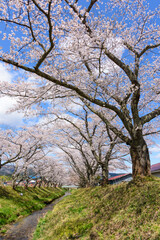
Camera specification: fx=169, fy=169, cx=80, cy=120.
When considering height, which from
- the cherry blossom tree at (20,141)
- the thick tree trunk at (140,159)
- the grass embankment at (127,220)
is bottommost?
the grass embankment at (127,220)

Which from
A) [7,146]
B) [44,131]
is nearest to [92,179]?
[44,131]

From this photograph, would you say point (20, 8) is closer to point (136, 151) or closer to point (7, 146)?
point (136, 151)

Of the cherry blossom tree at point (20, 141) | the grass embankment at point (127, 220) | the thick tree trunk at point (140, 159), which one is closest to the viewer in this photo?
the grass embankment at point (127, 220)

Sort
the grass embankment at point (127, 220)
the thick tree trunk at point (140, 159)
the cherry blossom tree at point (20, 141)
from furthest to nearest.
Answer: the cherry blossom tree at point (20, 141), the thick tree trunk at point (140, 159), the grass embankment at point (127, 220)

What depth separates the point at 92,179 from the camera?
18.5 metres

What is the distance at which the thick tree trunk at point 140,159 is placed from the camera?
7.36 metres

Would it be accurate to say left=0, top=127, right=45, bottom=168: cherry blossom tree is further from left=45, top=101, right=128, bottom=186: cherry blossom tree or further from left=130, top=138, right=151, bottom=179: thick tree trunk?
left=130, top=138, right=151, bottom=179: thick tree trunk

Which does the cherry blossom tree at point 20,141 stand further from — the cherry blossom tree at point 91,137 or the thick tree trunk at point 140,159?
the thick tree trunk at point 140,159

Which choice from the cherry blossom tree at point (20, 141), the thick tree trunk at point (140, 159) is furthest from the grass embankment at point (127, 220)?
the cherry blossom tree at point (20, 141)

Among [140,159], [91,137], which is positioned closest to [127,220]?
[140,159]

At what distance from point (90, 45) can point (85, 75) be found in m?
1.54

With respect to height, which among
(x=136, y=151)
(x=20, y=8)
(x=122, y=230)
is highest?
(x=20, y=8)

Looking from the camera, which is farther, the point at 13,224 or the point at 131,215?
the point at 13,224

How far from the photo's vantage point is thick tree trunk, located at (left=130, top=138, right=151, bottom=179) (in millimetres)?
7355
